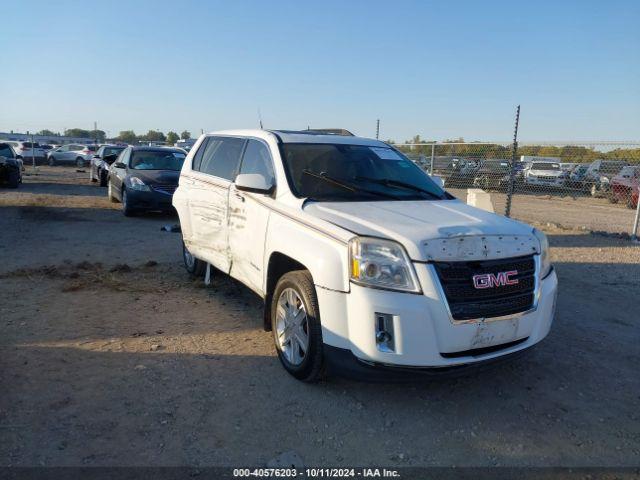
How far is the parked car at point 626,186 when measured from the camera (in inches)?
534

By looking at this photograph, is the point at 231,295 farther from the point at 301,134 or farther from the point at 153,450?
the point at 153,450

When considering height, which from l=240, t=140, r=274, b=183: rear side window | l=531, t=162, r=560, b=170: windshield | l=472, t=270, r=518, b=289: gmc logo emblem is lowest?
l=472, t=270, r=518, b=289: gmc logo emblem

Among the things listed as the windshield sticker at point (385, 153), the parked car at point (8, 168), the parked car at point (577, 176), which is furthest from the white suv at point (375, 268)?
the parked car at point (8, 168)

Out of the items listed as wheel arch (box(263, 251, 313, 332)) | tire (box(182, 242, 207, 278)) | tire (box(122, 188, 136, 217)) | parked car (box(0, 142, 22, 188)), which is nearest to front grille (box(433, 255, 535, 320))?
wheel arch (box(263, 251, 313, 332))

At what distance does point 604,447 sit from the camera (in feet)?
10.4

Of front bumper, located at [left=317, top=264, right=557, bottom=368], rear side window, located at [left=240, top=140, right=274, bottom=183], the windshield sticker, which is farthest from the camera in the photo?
the windshield sticker

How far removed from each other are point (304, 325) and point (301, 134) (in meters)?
2.17

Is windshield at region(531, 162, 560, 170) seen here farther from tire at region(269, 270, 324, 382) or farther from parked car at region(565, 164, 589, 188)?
tire at region(269, 270, 324, 382)

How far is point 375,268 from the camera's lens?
3.26 m

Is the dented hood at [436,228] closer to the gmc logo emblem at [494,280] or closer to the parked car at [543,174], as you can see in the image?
the gmc logo emblem at [494,280]

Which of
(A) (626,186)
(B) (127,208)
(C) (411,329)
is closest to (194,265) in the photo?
(C) (411,329)

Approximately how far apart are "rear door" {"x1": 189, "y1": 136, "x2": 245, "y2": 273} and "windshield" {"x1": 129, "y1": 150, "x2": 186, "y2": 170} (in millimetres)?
6706

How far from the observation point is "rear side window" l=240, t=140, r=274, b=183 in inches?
185

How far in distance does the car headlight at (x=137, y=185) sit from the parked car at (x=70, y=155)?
26.8 m
